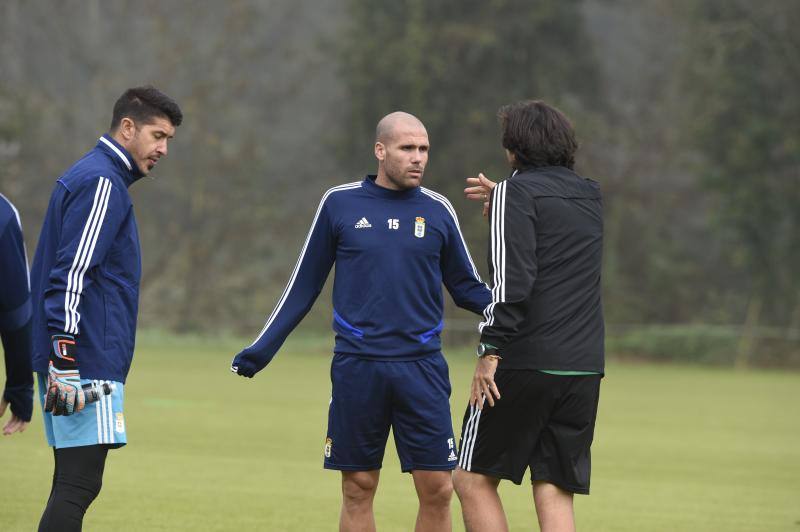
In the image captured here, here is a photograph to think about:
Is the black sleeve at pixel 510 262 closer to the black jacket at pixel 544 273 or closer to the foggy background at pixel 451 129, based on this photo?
the black jacket at pixel 544 273

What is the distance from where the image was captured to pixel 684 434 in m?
16.4

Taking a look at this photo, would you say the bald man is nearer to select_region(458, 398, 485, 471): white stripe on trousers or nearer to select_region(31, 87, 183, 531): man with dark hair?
select_region(458, 398, 485, 471): white stripe on trousers

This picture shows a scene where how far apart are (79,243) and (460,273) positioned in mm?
2072

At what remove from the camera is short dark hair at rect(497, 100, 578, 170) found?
6.10 metres

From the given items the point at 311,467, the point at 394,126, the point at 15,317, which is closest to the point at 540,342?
the point at 394,126

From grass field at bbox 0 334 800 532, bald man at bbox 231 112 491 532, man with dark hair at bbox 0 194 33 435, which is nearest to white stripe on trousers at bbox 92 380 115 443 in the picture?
man with dark hair at bbox 0 194 33 435

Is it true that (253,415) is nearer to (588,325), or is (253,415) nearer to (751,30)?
(588,325)

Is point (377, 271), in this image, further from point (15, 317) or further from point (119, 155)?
point (15, 317)

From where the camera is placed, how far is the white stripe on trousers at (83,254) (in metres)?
5.51

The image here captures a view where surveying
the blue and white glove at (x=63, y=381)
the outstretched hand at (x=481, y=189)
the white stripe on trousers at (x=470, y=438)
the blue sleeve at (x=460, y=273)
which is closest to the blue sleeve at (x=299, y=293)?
the blue sleeve at (x=460, y=273)

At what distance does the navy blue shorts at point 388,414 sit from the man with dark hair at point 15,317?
1.49 meters

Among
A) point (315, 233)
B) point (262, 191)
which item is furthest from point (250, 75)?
point (315, 233)

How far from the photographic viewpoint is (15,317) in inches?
230

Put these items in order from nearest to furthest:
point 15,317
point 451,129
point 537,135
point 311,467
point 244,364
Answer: point 15,317 → point 537,135 → point 244,364 → point 311,467 → point 451,129
